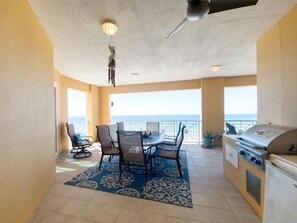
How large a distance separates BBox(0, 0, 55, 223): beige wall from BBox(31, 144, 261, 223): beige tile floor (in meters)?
0.25

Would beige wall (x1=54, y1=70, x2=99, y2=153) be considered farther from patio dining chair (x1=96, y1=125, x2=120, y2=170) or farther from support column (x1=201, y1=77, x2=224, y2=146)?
support column (x1=201, y1=77, x2=224, y2=146)

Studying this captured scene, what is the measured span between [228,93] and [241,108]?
8.93 ft

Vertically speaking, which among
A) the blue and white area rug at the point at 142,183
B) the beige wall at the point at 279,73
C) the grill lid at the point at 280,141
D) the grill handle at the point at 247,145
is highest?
the beige wall at the point at 279,73

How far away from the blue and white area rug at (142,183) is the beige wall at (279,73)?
1.75m

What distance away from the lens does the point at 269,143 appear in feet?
4.38

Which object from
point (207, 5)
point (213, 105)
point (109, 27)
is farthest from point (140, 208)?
point (213, 105)

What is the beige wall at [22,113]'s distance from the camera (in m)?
1.13

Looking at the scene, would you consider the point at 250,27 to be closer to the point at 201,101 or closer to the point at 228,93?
the point at 201,101

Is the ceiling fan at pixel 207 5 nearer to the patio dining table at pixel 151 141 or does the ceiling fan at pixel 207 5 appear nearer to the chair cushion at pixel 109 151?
the patio dining table at pixel 151 141

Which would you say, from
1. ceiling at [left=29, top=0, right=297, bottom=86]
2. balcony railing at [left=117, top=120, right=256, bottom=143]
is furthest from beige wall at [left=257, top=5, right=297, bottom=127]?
balcony railing at [left=117, top=120, right=256, bottom=143]

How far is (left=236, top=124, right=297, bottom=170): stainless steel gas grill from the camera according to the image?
1.30 metres

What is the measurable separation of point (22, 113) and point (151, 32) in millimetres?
2011

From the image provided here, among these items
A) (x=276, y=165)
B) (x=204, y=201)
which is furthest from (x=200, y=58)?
(x=204, y=201)

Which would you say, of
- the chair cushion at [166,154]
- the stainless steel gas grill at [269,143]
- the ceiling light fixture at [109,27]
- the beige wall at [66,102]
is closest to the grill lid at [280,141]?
the stainless steel gas grill at [269,143]
